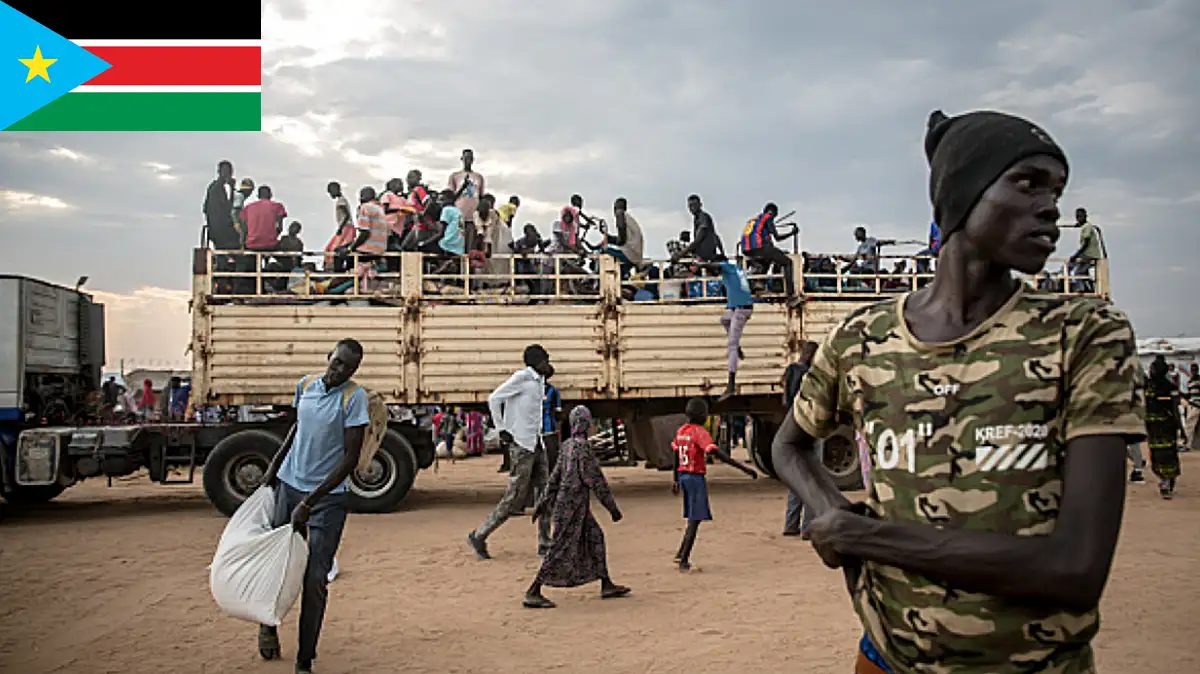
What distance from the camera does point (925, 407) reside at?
1.62 meters

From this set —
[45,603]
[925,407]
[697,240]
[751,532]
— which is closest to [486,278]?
[697,240]

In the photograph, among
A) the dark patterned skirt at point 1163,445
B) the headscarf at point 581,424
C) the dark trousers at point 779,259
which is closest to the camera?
the headscarf at point 581,424

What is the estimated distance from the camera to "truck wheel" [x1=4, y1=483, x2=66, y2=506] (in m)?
11.0

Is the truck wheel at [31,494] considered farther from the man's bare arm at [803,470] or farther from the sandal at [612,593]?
the man's bare arm at [803,470]

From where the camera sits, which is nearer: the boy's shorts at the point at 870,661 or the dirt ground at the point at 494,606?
the boy's shorts at the point at 870,661

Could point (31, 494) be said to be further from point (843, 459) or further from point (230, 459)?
point (843, 459)

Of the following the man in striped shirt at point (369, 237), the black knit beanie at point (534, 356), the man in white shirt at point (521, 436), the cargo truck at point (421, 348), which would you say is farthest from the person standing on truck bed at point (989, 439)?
the man in striped shirt at point (369, 237)

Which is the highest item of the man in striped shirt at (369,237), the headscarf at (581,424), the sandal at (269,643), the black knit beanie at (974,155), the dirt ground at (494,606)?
the man in striped shirt at (369,237)

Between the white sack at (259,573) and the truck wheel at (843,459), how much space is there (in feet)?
28.3

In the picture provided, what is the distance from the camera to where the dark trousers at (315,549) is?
4664 millimetres

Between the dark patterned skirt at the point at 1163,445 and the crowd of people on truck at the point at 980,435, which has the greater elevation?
the crowd of people on truck at the point at 980,435

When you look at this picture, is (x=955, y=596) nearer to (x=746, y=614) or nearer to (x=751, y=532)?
(x=746, y=614)

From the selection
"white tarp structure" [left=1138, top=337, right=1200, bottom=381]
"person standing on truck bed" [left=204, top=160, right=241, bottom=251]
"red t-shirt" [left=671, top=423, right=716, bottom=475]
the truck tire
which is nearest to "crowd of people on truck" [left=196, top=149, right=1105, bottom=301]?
"person standing on truck bed" [left=204, top=160, right=241, bottom=251]

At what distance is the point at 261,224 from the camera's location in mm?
10883
